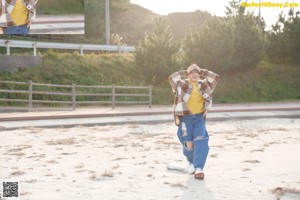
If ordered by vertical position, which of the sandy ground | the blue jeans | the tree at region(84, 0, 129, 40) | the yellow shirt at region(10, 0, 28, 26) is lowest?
the sandy ground

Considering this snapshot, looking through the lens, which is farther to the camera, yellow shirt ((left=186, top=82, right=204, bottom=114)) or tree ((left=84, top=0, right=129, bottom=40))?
tree ((left=84, top=0, right=129, bottom=40))

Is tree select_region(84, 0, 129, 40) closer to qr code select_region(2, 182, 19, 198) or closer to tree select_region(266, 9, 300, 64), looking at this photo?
tree select_region(266, 9, 300, 64)

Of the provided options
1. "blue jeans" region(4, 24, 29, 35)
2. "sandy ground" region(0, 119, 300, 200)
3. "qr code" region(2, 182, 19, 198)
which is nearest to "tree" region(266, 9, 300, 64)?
"sandy ground" region(0, 119, 300, 200)

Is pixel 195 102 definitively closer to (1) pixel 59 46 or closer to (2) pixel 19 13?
(2) pixel 19 13

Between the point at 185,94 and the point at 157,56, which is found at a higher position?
the point at 157,56

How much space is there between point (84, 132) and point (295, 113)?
29.5ft

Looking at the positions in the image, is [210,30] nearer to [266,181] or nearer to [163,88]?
[163,88]

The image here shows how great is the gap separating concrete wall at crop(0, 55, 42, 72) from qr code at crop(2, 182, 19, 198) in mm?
16911

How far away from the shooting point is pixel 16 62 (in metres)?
21.5

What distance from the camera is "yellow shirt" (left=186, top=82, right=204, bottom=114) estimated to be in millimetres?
6207

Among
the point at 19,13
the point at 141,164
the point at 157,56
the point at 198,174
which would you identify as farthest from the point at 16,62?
the point at 198,174

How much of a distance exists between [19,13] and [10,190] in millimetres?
4384

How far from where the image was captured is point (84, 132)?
1154 cm

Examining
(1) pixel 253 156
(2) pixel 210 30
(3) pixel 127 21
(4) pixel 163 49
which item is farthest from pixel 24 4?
(3) pixel 127 21
